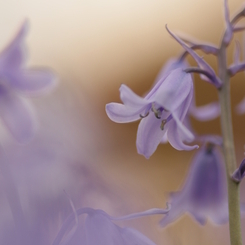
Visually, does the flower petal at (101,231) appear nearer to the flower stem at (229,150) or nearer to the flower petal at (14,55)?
the flower stem at (229,150)

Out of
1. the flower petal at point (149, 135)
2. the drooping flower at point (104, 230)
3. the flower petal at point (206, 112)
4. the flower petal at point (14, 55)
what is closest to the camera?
the drooping flower at point (104, 230)

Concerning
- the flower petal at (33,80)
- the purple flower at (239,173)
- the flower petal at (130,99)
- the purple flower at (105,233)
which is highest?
the flower petal at (33,80)

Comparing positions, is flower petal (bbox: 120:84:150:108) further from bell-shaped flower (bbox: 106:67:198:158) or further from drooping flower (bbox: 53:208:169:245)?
drooping flower (bbox: 53:208:169:245)

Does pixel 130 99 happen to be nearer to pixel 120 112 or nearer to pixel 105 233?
pixel 120 112

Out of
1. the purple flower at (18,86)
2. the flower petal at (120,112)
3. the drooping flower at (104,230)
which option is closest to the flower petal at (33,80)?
the purple flower at (18,86)

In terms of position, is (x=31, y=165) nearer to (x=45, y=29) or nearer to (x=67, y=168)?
(x=67, y=168)

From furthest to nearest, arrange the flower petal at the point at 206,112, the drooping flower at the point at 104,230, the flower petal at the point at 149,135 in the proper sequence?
the flower petal at the point at 206,112 → the flower petal at the point at 149,135 → the drooping flower at the point at 104,230

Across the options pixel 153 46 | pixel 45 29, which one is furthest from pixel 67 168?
pixel 153 46
